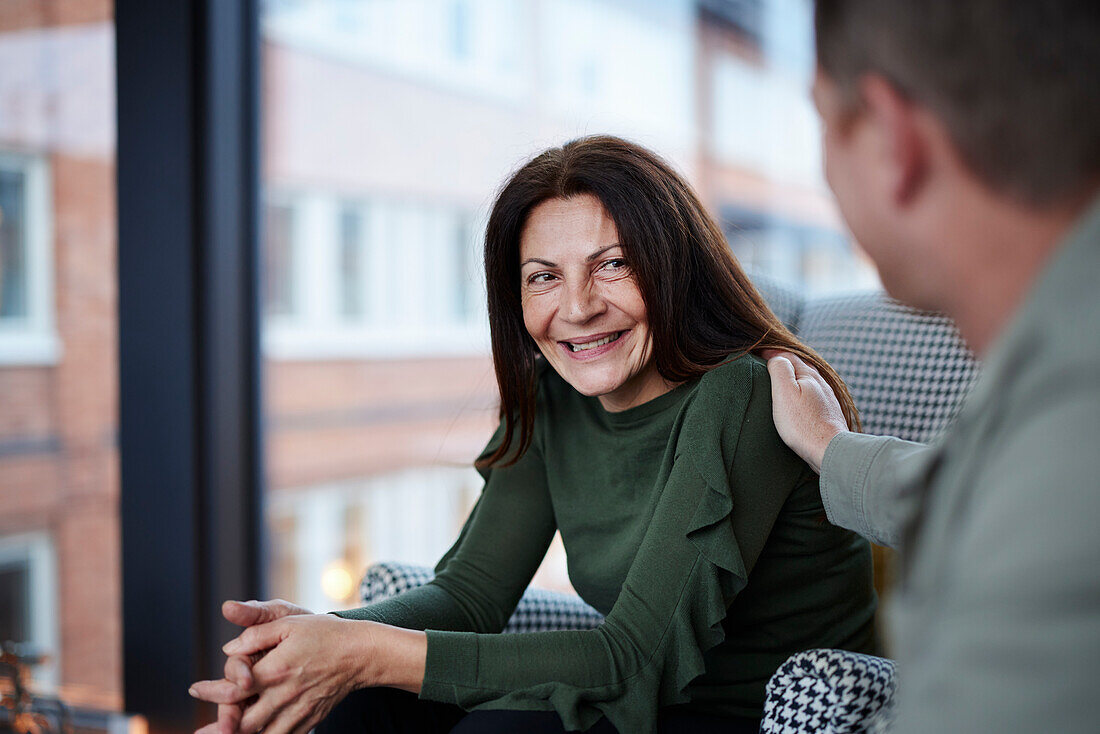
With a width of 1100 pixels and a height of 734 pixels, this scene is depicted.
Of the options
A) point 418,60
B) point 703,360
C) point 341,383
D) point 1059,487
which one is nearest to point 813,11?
point 1059,487

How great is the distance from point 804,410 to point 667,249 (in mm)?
278

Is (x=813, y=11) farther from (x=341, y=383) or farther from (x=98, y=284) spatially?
(x=341, y=383)

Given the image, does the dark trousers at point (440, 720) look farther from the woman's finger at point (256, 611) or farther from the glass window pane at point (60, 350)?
the glass window pane at point (60, 350)

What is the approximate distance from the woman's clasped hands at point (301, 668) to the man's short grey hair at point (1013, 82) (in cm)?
78

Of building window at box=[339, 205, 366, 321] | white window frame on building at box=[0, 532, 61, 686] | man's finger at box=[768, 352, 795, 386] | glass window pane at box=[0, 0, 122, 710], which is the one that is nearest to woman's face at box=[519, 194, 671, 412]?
man's finger at box=[768, 352, 795, 386]

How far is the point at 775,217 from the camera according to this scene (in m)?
3.40

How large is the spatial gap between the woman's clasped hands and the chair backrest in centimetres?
89

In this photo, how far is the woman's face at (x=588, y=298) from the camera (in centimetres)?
128

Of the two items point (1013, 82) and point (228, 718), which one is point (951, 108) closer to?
point (1013, 82)

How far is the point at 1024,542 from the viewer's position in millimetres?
473

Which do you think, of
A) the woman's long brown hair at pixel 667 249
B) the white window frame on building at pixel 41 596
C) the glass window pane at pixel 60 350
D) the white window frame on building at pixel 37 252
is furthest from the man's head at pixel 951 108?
the white window frame on building at pixel 41 596

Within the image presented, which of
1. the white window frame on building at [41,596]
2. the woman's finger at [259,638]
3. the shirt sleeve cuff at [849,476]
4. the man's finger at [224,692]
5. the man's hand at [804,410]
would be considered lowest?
the white window frame on building at [41,596]

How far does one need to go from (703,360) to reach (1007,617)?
0.80 meters

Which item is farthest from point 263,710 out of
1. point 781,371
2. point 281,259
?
point 281,259
